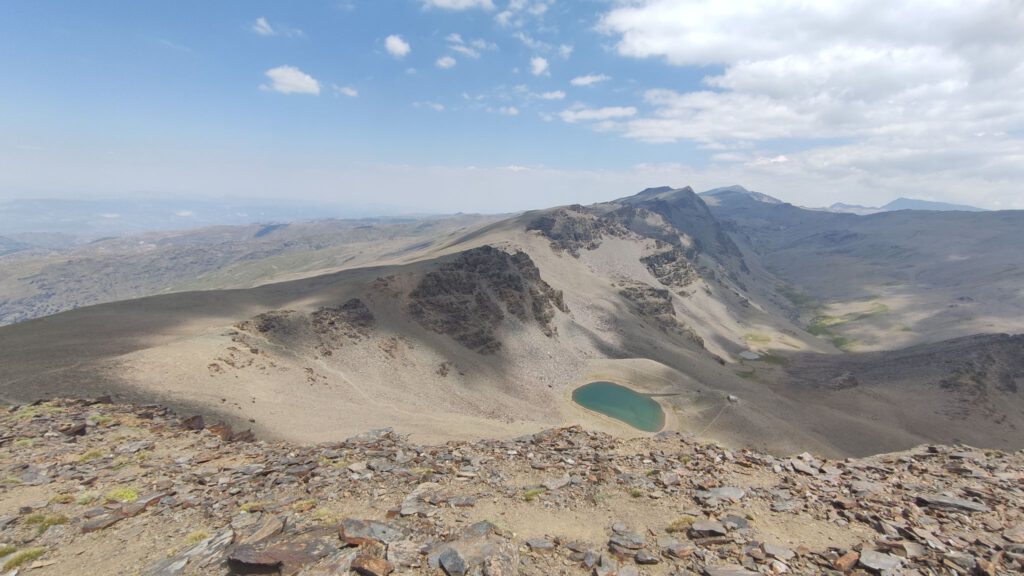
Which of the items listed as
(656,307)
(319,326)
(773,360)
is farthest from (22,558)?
(773,360)

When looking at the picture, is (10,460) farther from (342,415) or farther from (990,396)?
(990,396)

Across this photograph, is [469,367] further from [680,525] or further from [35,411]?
[680,525]

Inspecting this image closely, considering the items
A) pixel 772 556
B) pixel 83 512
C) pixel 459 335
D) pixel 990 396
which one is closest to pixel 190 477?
pixel 83 512

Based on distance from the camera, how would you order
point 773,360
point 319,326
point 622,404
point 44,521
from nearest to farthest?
point 44,521
point 319,326
point 622,404
point 773,360

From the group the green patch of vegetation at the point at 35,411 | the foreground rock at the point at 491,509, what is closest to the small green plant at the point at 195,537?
the foreground rock at the point at 491,509

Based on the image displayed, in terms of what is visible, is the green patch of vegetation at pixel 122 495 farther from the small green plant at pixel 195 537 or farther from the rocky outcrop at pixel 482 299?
the rocky outcrop at pixel 482 299
